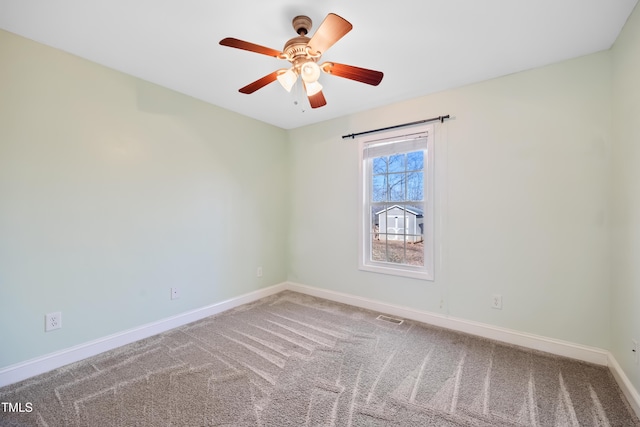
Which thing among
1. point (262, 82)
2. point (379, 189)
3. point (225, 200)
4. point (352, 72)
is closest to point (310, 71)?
point (352, 72)

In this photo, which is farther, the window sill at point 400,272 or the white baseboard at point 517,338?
the window sill at point 400,272

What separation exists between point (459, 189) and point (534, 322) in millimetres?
1309

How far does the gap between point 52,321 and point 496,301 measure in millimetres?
3669

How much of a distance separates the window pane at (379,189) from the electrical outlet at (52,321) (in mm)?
3090

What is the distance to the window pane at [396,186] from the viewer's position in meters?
3.11

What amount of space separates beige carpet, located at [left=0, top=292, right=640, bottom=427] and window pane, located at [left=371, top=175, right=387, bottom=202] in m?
1.50

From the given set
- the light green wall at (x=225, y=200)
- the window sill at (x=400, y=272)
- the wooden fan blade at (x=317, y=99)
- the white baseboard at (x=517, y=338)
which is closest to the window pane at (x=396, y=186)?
the light green wall at (x=225, y=200)

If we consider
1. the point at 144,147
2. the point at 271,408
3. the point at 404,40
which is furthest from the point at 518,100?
the point at 144,147

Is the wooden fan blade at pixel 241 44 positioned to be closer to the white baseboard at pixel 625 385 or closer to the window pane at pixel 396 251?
the window pane at pixel 396 251

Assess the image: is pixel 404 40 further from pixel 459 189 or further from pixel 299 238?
pixel 299 238

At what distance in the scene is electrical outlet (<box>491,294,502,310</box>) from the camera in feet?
8.09

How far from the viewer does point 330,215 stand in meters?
3.60

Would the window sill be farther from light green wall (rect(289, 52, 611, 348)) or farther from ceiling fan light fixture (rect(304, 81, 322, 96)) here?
ceiling fan light fixture (rect(304, 81, 322, 96))

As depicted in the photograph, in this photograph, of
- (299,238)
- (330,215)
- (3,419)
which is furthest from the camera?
(299,238)
